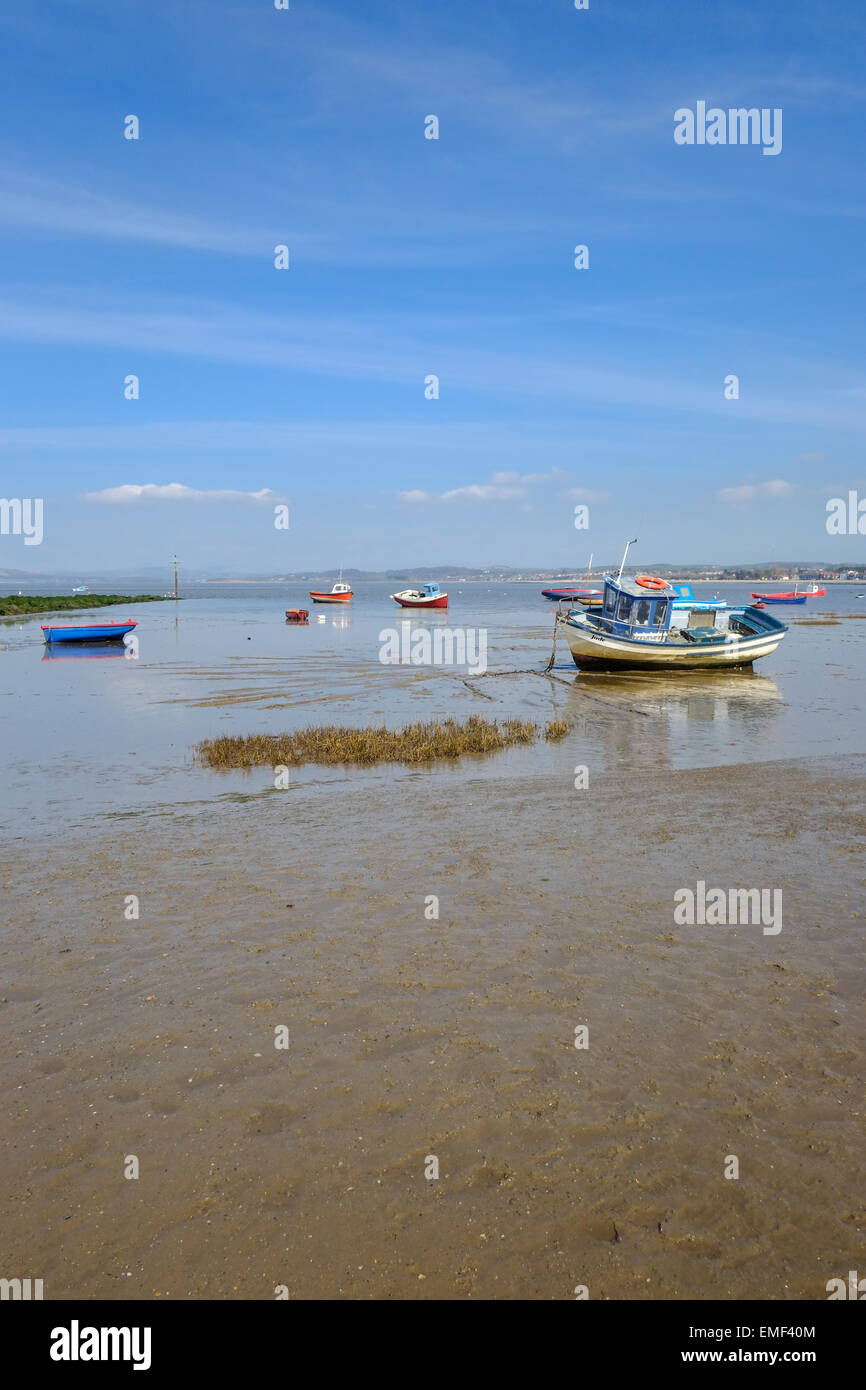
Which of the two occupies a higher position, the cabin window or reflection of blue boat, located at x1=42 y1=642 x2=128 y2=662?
the cabin window

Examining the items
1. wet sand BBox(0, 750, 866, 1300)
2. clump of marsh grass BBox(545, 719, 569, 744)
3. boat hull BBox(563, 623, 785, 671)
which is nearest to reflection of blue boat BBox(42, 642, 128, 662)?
boat hull BBox(563, 623, 785, 671)

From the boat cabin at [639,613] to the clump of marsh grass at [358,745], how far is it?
16.0m

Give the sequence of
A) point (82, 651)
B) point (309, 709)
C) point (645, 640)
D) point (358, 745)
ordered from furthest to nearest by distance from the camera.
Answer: point (82, 651) → point (645, 640) → point (309, 709) → point (358, 745)

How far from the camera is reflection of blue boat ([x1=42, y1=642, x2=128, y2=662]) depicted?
145 feet

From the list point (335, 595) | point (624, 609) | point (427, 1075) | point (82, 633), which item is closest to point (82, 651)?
point (82, 633)

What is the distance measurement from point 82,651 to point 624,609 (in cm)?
3088

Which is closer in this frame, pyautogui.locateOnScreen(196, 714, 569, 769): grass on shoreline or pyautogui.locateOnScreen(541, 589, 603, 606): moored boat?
pyautogui.locateOnScreen(196, 714, 569, 769): grass on shoreline

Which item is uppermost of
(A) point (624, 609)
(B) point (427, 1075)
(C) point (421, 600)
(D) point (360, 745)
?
(C) point (421, 600)

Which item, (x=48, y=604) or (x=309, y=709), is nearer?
(x=309, y=709)

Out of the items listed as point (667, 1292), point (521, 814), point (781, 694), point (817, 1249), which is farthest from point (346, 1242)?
point (781, 694)

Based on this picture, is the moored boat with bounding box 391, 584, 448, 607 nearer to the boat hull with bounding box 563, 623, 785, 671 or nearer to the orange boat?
the orange boat

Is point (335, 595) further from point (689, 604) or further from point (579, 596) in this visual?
point (689, 604)

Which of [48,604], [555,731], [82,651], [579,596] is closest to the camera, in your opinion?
[555,731]

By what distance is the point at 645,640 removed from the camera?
35.9m
